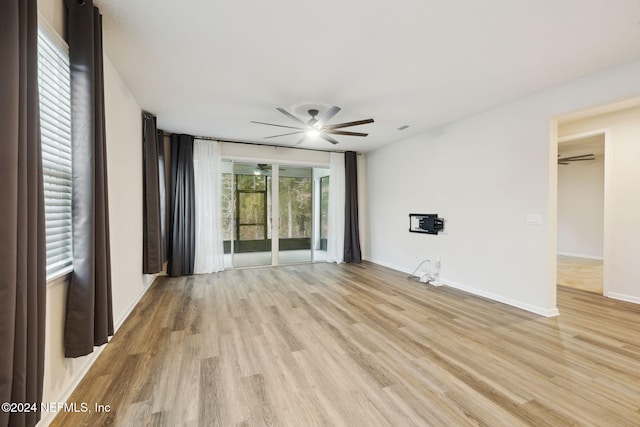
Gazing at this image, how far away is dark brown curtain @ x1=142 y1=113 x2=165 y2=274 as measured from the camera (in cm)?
381

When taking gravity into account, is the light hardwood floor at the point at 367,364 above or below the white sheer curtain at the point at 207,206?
below

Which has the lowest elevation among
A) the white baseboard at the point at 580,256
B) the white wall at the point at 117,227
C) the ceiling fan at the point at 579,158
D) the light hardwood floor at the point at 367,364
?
the light hardwood floor at the point at 367,364

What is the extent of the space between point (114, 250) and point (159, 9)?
2.19 metres

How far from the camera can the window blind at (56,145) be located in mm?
1630

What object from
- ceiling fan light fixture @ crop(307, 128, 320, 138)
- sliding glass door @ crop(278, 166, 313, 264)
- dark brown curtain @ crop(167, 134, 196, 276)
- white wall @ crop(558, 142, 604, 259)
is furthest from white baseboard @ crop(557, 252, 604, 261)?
dark brown curtain @ crop(167, 134, 196, 276)

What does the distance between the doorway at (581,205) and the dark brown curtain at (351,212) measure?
14.4 ft

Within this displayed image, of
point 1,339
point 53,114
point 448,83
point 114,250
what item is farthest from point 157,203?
point 448,83

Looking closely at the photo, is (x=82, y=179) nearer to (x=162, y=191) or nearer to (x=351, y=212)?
(x=162, y=191)

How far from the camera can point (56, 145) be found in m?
1.75

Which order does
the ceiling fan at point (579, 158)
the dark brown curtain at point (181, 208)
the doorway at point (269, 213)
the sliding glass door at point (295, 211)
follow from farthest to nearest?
the ceiling fan at point (579, 158) < the sliding glass door at point (295, 211) < the doorway at point (269, 213) < the dark brown curtain at point (181, 208)

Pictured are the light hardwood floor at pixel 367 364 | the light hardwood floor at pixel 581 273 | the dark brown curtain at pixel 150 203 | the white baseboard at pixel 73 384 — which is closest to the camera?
the white baseboard at pixel 73 384

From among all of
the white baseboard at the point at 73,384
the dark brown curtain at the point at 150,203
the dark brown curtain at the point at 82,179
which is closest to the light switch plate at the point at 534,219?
the dark brown curtain at the point at 82,179

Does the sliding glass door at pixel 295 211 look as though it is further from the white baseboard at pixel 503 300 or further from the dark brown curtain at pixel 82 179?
the dark brown curtain at pixel 82 179

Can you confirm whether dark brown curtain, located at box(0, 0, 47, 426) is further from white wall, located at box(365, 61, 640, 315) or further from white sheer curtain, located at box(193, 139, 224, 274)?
white wall, located at box(365, 61, 640, 315)
